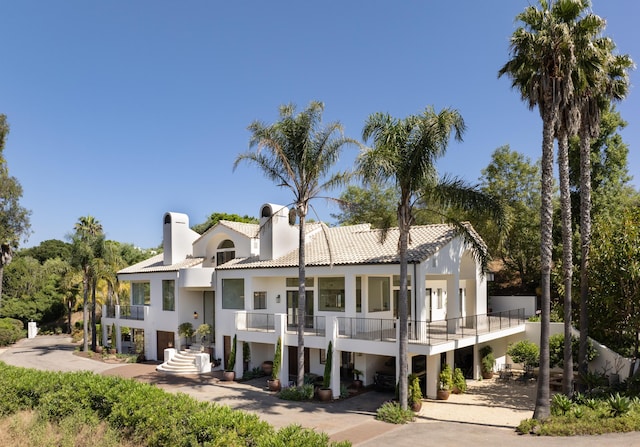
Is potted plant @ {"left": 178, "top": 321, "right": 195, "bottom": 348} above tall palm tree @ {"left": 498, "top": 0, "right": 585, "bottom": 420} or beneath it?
beneath

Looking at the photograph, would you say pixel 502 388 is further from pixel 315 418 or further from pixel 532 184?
pixel 532 184

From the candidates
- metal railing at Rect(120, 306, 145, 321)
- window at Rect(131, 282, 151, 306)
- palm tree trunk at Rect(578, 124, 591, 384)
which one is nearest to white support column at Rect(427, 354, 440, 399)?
palm tree trunk at Rect(578, 124, 591, 384)

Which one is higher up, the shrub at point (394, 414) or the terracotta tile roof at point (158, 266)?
the terracotta tile roof at point (158, 266)

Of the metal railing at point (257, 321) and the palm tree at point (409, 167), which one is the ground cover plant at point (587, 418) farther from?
the metal railing at point (257, 321)

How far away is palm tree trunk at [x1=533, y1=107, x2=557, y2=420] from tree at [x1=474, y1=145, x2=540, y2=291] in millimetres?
20206

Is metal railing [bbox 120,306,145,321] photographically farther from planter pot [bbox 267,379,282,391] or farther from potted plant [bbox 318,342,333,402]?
potted plant [bbox 318,342,333,402]

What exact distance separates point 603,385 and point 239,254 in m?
18.9

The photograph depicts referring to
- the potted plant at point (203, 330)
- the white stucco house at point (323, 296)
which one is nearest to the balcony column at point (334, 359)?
the white stucco house at point (323, 296)

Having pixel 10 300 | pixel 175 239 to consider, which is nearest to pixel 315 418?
pixel 175 239

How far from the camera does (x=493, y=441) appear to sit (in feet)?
45.6

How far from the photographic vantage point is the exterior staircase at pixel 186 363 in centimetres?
2517

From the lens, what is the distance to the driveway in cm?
1408

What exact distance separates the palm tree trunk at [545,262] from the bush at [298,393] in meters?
8.68

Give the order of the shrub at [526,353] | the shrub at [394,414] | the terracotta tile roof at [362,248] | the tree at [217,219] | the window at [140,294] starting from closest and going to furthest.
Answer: the shrub at [394,414], the terracotta tile roof at [362,248], the shrub at [526,353], the window at [140,294], the tree at [217,219]
